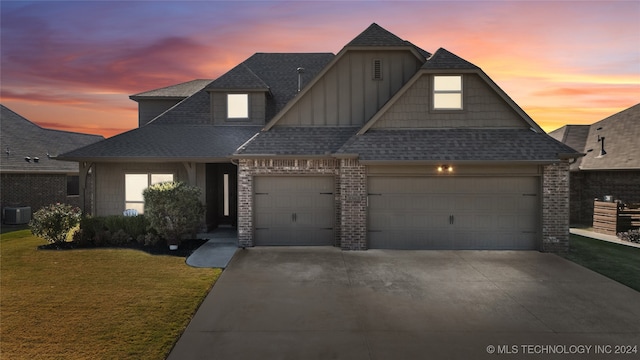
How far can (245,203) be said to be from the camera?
11844 millimetres

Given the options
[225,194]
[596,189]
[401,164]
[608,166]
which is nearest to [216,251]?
[225,194]

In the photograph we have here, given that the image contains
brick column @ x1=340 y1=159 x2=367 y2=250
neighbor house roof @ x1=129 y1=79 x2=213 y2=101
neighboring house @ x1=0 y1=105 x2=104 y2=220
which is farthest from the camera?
neighboring house @ x1=0 y1=105 x2=104 y2=220

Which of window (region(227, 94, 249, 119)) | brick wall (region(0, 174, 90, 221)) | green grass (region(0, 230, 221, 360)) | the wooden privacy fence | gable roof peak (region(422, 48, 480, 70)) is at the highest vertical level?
gable roof peak (region(422, 48, 480, 70))

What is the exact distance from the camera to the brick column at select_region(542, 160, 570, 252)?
11.1 metres

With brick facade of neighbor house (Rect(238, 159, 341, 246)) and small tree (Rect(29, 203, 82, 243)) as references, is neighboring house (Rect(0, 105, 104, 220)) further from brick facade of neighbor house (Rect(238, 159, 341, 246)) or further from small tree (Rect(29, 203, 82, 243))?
brick facade of neighbor house (Rect(238, 159, 341, 246))

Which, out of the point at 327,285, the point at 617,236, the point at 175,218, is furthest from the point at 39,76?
the point at 617,236

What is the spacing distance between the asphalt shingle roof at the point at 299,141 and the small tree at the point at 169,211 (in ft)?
8.90

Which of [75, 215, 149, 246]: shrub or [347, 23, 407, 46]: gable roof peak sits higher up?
[347, 23, 407, 46]: gable roof peak

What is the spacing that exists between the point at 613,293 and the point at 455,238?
435 centimetres

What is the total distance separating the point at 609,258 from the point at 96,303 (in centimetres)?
1396

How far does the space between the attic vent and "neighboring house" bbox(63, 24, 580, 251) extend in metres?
0.05

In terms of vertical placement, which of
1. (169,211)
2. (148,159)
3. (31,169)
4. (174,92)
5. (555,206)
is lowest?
(169,211)

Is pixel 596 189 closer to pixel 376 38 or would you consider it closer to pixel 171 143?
pixel 376 38

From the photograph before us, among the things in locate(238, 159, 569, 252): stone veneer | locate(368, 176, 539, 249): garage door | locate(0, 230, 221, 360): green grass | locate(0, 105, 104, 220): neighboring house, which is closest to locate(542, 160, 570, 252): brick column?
locate(238, 159, 569, 252): stone veneer
